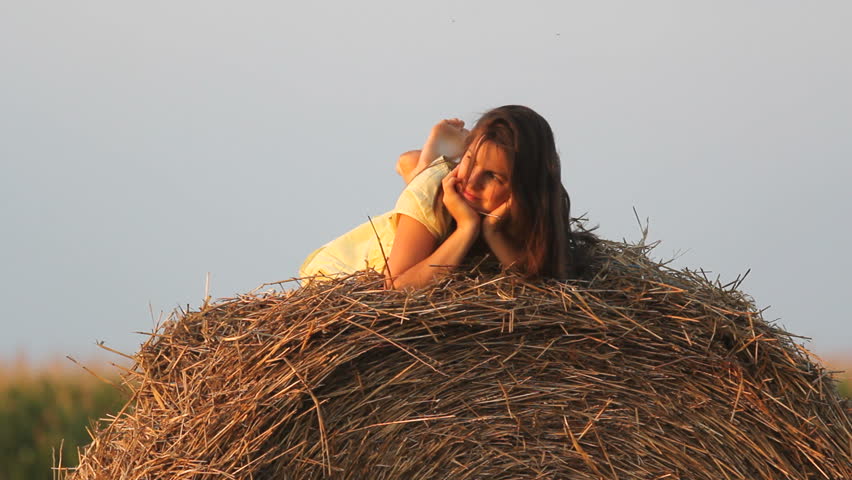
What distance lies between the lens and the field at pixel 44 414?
5.69 m

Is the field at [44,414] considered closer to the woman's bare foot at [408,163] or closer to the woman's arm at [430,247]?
the woman's bare foot at [408,163]

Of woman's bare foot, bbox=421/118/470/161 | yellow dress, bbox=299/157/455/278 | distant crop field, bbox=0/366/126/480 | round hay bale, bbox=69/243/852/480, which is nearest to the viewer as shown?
round hay bale, bbox=69/243/852/480

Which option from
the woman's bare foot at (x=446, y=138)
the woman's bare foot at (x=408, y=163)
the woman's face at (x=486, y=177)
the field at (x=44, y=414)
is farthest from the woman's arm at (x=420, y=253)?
the field at (x=44, y=414)

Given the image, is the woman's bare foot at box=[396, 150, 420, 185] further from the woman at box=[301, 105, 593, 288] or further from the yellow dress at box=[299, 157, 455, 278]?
the woman at box=[301, 105, 593, 288]

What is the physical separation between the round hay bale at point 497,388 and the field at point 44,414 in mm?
2705

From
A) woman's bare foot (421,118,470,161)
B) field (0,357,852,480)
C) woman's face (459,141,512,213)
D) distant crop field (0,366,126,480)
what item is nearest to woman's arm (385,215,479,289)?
woman's face (459,141,512,213)

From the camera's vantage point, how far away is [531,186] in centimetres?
280

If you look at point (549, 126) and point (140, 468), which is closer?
point (140, 468)

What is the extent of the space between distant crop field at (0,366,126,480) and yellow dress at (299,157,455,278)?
296 cm

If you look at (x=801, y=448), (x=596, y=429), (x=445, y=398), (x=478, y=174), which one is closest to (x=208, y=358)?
(x=445, y=398)

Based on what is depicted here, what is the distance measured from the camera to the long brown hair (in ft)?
9.10

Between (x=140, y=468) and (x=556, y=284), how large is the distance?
1.36m

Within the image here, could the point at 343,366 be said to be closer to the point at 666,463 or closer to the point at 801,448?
the point at 666,463

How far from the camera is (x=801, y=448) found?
2.82 meters
